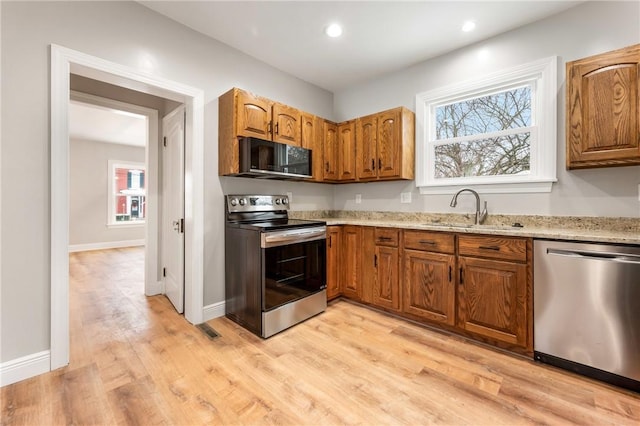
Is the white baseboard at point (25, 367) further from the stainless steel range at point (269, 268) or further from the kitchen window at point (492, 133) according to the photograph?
the kitchen window at point (492, 133)

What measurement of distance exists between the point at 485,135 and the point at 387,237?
1.45 meters

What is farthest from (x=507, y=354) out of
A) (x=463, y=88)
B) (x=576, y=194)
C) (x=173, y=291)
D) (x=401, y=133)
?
(x=173, y=291)

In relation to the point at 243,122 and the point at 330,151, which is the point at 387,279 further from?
the point at 243,122

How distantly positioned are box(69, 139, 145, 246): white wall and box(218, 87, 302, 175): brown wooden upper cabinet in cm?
599

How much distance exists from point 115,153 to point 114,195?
42.1 inches

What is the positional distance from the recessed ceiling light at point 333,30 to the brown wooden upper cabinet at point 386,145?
0.94 metres

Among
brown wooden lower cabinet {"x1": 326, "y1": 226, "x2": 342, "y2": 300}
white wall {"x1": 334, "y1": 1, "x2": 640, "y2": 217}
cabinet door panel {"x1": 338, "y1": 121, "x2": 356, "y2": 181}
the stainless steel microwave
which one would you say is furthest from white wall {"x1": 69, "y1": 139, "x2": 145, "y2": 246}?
white wall {"x1": 334, "y1": 1, "x2": 640, "y2": 217}

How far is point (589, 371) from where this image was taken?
1.83m

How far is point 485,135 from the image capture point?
285 centimetres

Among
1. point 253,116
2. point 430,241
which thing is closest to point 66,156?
point 253,116

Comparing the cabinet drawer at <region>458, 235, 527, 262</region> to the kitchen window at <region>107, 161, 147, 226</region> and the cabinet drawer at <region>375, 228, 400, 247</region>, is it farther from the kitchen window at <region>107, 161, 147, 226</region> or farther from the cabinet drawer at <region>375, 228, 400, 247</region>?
the kitchen window at <region>107, 161, 147, 226</region>

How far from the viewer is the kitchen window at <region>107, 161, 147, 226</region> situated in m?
7.05

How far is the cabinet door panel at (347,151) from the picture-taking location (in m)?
3.50

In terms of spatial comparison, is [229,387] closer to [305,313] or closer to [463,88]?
[305,313]
